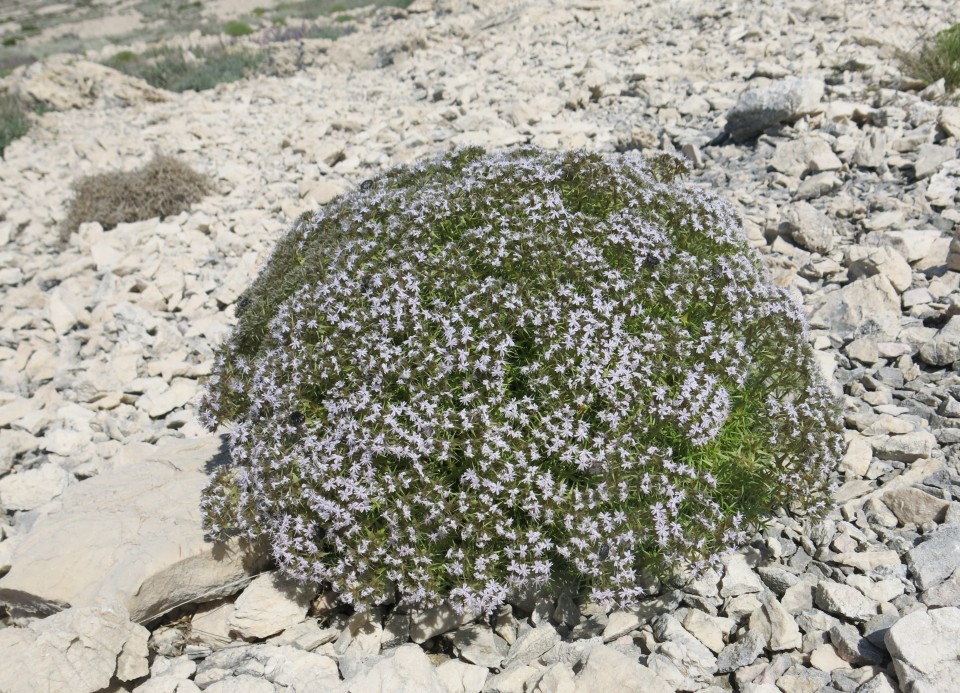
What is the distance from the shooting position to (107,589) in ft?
15.0

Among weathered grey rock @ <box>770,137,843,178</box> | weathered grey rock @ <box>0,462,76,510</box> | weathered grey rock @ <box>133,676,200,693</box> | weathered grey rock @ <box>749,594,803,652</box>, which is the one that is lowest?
weathered grey rock @ <box>0,462,76,510</box>

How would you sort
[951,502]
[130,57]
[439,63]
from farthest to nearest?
[130,57] < [439,63] < [951,502]

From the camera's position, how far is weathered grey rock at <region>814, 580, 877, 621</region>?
167 inches

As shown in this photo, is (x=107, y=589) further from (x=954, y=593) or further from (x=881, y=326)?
(x=881, y=326)

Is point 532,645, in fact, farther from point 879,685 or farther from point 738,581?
point 879,685

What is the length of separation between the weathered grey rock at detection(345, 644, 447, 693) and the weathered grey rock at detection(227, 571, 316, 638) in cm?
86

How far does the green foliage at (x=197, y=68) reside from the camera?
67.8 feet

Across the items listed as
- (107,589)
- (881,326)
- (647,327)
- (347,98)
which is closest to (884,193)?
(881,326)

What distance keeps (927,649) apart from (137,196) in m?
11.3

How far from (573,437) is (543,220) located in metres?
1.49

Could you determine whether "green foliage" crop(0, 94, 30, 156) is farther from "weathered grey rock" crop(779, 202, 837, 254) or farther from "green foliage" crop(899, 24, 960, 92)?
"green foliage" crop(899, 24, 960, 92)

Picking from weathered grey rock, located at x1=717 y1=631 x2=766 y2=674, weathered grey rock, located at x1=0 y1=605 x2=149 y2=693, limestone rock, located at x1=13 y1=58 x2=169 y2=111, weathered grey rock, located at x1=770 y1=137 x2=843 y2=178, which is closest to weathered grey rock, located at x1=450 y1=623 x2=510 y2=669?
weathered grey rock, located at x1=717 y1=631 x2=766 y2=674

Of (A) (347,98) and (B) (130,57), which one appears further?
(B) (130,57)

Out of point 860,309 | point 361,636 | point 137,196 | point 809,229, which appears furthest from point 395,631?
point 137,196
